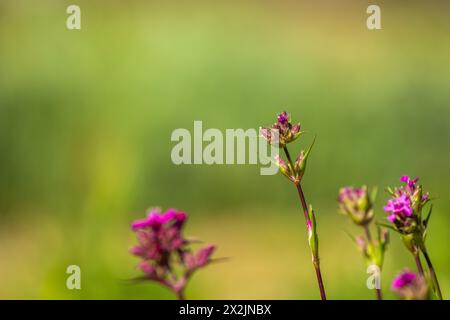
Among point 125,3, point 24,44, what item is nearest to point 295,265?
point 24,44

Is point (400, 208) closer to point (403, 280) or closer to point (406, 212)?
point (406, 212)

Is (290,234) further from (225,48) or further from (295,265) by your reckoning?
(225,48)

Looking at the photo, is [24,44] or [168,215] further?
[24,44]

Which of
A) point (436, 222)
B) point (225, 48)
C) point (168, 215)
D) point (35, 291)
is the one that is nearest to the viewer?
point (168, 215)

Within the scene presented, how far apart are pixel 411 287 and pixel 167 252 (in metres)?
0.46

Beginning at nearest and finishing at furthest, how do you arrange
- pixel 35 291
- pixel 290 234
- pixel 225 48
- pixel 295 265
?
pixel 35 291 → pixel 295 265 → pixel 290 234 → pixel 225 48

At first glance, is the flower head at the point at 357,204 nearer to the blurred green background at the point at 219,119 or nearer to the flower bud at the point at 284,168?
the flower bud at the point at 284,168

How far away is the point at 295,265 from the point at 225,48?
9.75 ft

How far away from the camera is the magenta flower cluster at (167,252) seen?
135cm

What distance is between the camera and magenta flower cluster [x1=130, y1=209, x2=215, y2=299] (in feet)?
4.42

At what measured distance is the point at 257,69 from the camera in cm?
736

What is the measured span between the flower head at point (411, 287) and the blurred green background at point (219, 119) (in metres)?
3.32
